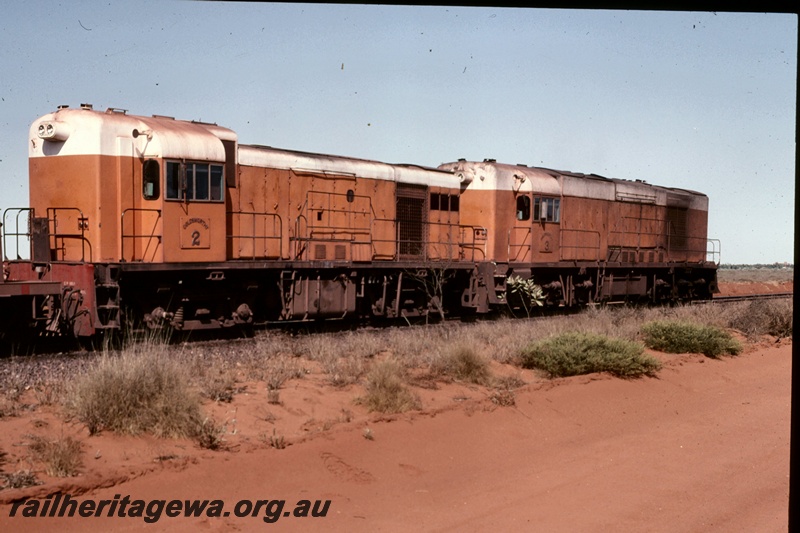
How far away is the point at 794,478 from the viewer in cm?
243

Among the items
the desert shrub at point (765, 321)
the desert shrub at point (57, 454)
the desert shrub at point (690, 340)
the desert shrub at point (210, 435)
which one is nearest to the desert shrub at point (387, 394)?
the desert shrub at point (210, 435)

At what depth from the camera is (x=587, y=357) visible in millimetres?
12438

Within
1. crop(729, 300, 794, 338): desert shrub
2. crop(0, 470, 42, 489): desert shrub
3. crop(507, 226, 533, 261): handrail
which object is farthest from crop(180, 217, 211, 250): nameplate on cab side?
crop(729, 300, 794, 338): desert shrub

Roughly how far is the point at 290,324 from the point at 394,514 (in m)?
11.0

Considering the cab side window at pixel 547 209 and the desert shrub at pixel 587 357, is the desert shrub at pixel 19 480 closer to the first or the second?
the desert shrub at pixel 587 357

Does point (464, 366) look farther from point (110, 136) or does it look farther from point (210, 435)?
point (110, 136)

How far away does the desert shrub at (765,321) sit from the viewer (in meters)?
18.8

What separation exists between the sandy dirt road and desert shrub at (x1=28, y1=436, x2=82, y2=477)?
45 cm

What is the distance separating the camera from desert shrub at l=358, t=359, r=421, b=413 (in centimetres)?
950

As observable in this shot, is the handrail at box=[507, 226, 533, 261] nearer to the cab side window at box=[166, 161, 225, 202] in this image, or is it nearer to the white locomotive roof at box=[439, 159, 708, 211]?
the white locomotive roof at box=[439, 159, 708, 211]

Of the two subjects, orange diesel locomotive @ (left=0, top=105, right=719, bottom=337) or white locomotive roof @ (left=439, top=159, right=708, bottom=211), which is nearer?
orange diesel locomotive @ (left=0, top=105, right=719, bottom=337)

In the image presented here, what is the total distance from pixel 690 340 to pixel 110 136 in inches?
469

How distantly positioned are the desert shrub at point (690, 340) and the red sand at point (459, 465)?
12.8 ft

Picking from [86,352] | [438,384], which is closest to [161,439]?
[438,384]
